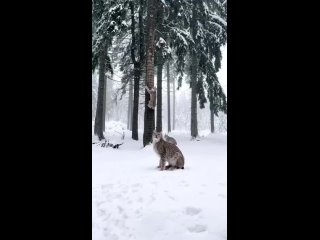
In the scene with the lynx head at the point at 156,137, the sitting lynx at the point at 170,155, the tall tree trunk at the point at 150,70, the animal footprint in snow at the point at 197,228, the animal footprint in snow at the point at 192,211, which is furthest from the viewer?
the tall tree trunk at the point at 150,70

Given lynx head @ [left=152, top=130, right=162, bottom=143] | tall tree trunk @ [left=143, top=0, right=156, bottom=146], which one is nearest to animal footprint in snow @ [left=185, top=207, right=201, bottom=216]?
lynx head @ [left=152, top=130, right=162, bottom=143]

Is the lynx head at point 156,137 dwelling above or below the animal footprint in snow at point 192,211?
above

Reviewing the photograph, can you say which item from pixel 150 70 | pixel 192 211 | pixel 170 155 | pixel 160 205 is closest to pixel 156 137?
pixel 170 155

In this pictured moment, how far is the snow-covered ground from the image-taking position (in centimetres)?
404

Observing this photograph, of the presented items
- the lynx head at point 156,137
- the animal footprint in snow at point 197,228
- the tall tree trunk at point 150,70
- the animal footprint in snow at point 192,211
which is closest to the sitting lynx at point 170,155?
the lynx head at point 156,137

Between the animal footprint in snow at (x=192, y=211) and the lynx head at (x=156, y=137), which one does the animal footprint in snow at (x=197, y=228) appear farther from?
the lynx head at (x=156, y=137)

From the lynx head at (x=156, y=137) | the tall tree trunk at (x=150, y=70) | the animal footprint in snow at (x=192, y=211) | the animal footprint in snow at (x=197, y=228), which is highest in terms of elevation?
the tall tree trunk at (x=150, y=70)

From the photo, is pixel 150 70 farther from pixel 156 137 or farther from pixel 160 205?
pixel 160 205

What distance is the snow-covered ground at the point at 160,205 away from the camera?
13.3 feet

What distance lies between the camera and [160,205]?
4.99 meters
